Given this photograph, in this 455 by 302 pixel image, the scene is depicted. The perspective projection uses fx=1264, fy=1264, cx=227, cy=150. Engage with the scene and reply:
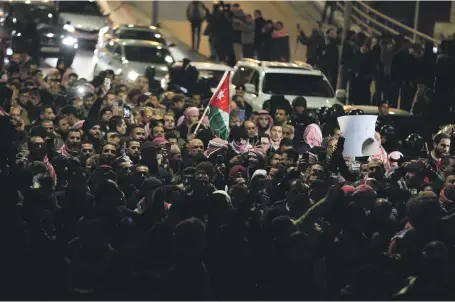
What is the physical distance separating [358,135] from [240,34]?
708 inches

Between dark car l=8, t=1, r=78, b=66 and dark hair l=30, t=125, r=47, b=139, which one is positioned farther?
dark car l=8, t=1, r=78, b=66

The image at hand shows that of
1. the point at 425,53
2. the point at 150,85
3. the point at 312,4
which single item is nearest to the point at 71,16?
the point at 312,4

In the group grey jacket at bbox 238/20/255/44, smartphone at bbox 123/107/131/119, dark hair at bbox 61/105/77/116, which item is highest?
dark hair at bbox 61/105/77/116

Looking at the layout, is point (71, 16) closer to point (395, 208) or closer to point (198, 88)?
point (198, 88)

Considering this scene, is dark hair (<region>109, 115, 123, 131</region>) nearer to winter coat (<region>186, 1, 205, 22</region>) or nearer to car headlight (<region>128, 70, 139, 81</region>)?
car headlight (<region>128, 70, 139, 81</region>)

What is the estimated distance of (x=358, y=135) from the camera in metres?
13.9

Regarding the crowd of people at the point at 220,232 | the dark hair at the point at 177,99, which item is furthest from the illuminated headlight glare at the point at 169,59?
the crowd of people at the point at 220,232

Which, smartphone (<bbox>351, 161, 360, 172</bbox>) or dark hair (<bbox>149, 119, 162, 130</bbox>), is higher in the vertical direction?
dark hair (<bbox>149, 119, 162, 130</bbox>)

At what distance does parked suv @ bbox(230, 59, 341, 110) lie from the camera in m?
22.1

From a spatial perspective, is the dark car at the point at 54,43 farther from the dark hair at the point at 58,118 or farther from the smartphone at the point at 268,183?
the smartphone at the point at 268,183

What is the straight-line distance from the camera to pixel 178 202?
9438 mm

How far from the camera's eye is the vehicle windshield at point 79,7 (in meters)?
39.0

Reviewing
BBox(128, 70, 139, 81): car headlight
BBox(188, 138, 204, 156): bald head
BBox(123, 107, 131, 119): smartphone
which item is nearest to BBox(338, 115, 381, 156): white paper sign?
BBox(188, 138, 204, 156): bald head

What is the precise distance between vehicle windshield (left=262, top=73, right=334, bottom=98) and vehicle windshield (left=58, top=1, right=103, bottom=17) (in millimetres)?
17352
